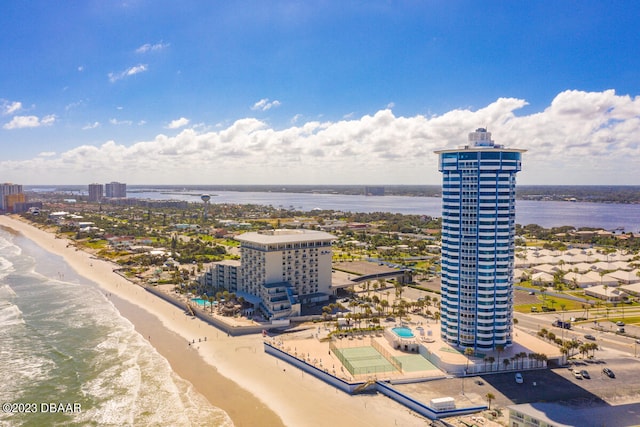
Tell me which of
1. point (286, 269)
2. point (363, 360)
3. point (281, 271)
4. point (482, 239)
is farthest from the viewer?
point (286, 269)

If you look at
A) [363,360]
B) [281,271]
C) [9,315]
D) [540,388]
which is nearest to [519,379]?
[540,388]

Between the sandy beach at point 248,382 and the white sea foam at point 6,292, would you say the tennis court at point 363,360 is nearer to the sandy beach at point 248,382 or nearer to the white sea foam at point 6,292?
the sandy beach at point 248,382

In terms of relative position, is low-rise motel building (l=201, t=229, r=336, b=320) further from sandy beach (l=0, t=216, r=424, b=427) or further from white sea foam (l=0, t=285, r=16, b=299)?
white sea foam (l=0, t=285, r=16, b=299)

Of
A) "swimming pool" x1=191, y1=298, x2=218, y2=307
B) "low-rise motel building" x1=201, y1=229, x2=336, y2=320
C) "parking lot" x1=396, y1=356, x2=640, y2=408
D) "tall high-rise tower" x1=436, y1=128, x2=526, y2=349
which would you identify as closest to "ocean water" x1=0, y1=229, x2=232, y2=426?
"swimming pool" x1=191, y1=298, x2=218, y2=307

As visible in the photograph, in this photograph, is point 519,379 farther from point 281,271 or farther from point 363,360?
point 281,271

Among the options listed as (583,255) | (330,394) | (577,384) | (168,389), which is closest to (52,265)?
(168,389)

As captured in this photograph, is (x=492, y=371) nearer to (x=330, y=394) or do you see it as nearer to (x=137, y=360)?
(x=330, y=394)
